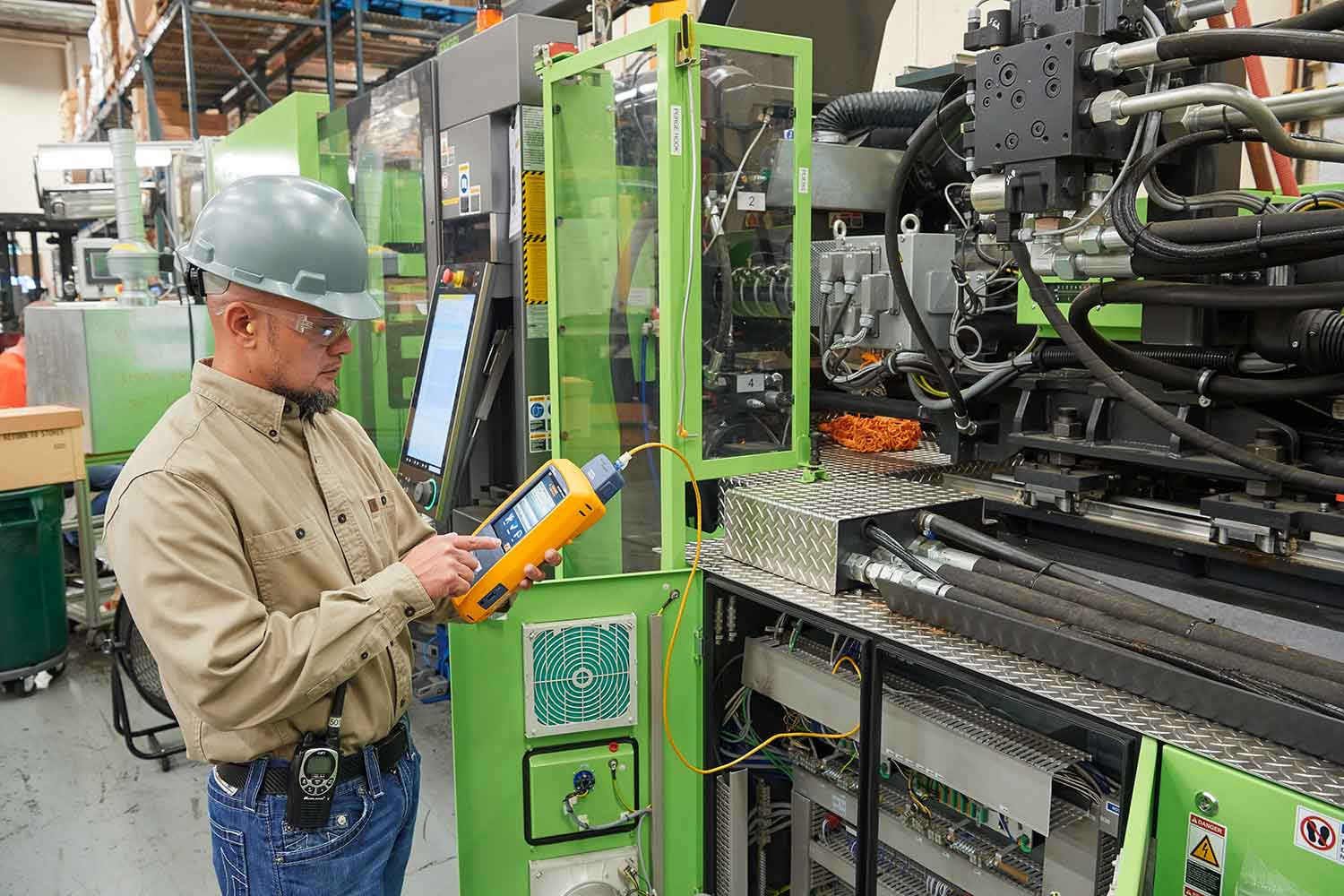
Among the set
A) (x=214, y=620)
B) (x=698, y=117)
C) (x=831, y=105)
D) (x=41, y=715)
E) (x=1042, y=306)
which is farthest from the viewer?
(x=41, y=715)

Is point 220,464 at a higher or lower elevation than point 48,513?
higher

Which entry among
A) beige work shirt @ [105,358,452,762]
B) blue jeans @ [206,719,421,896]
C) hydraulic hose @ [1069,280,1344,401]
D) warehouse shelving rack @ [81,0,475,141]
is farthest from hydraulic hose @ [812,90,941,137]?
warehouse shelving rack @ [81,0,475,141]

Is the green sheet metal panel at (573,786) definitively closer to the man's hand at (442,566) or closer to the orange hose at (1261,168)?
the man's hand at (442,566)

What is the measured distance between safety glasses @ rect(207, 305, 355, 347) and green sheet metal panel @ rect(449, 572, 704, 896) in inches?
30.9

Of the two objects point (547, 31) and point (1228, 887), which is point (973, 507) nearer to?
point (1228, 887)

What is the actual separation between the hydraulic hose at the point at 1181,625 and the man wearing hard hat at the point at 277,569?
104 centimetres

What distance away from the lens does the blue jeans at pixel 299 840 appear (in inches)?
62.0

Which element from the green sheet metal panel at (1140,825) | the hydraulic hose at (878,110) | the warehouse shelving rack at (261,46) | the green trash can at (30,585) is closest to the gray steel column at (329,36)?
the warehouse shelving rack at (261,46)

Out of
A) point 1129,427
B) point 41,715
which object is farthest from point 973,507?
point 41,715

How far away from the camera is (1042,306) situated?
175 cm

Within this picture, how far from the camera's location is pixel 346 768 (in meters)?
1.64

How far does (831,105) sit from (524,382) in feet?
3.95

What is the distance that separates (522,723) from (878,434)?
1.36 metres

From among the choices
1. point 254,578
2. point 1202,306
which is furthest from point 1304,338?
point 254,578
